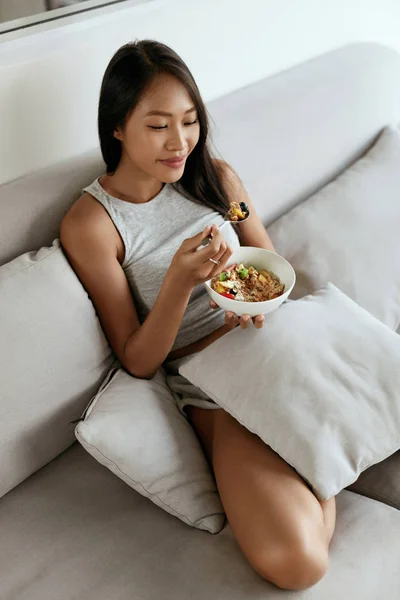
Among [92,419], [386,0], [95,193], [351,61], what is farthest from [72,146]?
[386,0]

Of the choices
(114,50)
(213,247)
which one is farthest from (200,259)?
(114,50)

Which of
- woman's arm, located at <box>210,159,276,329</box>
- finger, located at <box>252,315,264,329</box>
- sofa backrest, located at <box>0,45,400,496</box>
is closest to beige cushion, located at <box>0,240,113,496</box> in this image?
sofa backrest, located at <box>0,45,400,496</box>

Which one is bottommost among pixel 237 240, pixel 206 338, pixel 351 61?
pixel 206 338

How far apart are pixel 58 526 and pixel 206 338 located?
55 cm

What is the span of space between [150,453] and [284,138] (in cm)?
100

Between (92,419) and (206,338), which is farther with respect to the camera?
(206,338)

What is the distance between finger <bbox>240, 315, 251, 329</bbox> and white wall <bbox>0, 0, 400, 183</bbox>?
61 cm

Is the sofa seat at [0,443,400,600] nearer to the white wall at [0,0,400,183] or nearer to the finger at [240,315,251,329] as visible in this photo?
the finger at [240,315,251,329]

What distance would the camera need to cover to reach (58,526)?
1.31 metres

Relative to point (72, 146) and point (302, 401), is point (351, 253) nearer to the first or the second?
point (302, 401)

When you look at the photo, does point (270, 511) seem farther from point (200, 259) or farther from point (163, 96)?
point (163, 96)

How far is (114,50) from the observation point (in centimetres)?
165

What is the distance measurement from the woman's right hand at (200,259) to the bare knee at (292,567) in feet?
1.72

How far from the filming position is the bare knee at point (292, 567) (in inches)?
45.8
